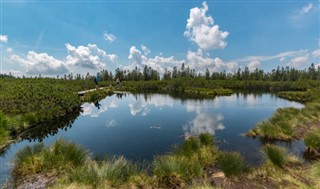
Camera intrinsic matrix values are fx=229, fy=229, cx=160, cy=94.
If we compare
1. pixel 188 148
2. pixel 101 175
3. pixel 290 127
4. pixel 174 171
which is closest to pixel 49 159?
pixel 101 175

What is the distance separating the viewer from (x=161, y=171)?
902 centimetres

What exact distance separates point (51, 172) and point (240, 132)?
15134 millimetres

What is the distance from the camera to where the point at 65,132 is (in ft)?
66.2

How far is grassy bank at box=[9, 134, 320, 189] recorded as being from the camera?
8.10 metres

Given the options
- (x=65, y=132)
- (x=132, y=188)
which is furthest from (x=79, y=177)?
(x=65, y=132)

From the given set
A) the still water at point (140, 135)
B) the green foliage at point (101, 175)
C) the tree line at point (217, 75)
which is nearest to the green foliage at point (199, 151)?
the still water at point (140, 135)

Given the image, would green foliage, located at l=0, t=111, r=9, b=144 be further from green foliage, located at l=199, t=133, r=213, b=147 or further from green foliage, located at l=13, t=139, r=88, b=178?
green foliage, located at l=199, t=133, r=213, b=147

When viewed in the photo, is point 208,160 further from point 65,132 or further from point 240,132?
point 65,132

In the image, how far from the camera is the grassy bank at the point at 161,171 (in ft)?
26.6

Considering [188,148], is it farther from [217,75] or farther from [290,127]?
[217,75]

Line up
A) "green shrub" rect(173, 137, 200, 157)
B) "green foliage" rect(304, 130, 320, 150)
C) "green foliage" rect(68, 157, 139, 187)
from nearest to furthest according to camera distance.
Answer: "green foliage" rect(68, 157, 139, 187), "green shrub" rect(173, 137, 200, 157), "green foliage" rect(304, 130, 320, 150)

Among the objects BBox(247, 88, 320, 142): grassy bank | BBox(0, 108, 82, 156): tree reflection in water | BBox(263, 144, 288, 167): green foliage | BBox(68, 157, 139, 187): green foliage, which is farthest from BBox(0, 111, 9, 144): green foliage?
BBox(247, 88, 320, 142): grassy bank

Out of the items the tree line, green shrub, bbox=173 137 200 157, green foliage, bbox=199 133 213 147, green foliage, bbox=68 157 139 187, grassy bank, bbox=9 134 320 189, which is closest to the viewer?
green foliage, bbox=68 157 139 187

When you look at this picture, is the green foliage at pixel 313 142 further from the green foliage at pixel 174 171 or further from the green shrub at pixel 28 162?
the green shrub at pixel 28 162
